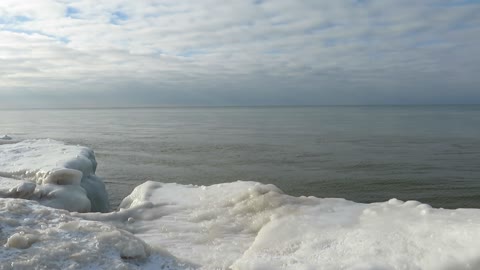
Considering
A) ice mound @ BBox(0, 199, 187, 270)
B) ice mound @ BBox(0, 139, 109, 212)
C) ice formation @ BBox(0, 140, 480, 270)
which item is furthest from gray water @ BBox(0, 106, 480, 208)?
ice mound @ BBox(0, 199, 187, 270)

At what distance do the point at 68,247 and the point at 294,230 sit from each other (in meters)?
3.65

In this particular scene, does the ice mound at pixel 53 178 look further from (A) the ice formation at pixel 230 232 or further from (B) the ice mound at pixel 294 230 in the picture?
(B) the ice mound at pixel 294 230

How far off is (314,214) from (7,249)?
17.3 feet

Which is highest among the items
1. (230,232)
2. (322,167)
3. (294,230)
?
(294,230)

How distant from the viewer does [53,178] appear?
10062mm

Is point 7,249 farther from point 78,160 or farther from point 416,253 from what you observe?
point 78,160

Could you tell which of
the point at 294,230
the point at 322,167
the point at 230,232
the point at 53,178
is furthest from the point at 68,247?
the point at 322,167

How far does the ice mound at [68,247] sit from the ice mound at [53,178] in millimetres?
2752

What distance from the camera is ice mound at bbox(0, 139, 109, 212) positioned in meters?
9.12

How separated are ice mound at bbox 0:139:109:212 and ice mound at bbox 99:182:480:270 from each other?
4.70 ft

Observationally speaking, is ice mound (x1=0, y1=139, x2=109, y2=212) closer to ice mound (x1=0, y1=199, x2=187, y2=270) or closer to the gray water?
ice mound (x1=0, y1=199, x2=187, y2=270)

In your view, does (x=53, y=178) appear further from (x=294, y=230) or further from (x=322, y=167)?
(x=322, y=167)

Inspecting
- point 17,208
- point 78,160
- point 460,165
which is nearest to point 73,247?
point 17,208

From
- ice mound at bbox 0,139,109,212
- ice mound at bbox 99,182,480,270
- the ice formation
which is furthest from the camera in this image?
ice mound at bbox 0,139,109,212
